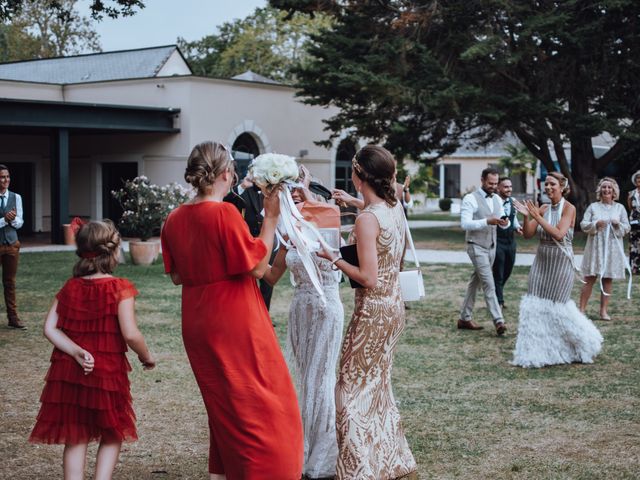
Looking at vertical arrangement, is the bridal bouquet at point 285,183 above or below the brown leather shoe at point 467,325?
above

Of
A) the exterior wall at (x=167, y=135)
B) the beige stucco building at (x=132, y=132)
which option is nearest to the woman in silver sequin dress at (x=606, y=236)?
the beige stucco building at (x=132, y=132)

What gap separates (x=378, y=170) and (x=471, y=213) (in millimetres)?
6193

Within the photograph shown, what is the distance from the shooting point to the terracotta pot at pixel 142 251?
18906 mm

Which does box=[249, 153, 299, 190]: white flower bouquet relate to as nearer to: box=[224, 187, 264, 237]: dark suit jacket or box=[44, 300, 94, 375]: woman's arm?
box=[44, 300, 94, 375]: woman's arm

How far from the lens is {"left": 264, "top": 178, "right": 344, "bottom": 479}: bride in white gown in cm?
527

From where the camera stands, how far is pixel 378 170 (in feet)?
15.5

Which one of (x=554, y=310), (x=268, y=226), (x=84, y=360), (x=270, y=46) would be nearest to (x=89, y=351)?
(x=84, y=360)

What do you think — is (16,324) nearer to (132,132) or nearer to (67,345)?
(67,345)

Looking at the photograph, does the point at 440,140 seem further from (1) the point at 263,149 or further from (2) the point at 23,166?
(2) the point at 23,166

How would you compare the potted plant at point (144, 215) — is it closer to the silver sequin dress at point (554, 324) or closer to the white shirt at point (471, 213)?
the white shirt at point (471, 213)

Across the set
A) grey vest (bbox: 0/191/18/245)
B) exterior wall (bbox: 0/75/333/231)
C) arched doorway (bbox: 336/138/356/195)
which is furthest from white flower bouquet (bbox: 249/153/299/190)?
arched doorway (bbox: 336/138/356/195)

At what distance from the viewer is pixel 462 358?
356 inches

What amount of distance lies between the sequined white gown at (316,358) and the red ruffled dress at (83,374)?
131 centimetres

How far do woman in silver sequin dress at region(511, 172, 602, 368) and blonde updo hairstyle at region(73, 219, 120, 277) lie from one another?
510 cm
